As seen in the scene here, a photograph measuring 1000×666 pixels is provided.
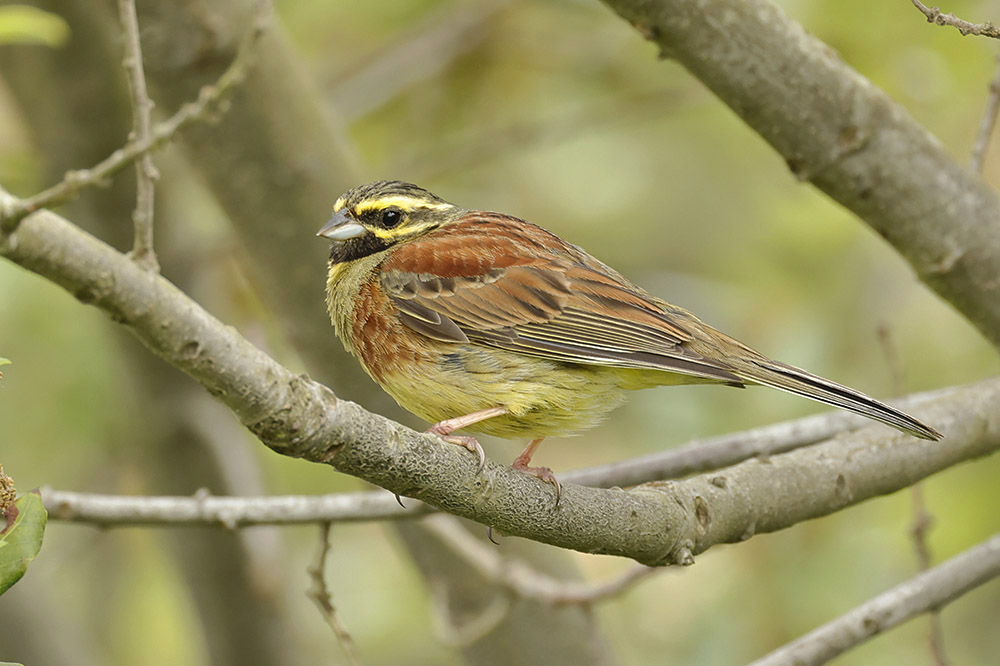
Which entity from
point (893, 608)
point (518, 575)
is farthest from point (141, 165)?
point (518, 575)

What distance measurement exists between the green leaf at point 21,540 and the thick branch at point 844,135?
228 cm

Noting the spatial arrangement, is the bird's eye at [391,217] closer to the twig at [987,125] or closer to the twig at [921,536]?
the twig at [921,536]

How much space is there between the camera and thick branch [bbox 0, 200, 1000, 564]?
1.86 meters

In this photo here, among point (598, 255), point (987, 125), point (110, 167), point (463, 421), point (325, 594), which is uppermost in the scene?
point (598, 255)

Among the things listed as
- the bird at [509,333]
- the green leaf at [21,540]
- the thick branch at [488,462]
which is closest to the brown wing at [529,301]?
the bird at [509,333]

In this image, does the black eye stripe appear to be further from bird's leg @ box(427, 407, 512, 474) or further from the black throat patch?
bird's leg @ box(427, 407, 512, 474)

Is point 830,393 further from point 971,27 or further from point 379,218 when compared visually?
point 379,218

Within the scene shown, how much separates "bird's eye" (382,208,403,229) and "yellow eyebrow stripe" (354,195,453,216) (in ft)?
0.07

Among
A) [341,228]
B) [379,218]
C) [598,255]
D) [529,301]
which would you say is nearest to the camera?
[529,301]

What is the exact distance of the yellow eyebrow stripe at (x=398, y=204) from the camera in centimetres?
387

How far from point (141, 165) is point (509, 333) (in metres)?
1.57

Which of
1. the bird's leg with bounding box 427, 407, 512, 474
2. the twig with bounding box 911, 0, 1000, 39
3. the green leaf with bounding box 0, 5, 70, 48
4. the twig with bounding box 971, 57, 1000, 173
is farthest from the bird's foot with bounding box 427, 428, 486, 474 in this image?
the twig with bounding box 971, 57, 1000, 173

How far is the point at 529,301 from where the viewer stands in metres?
3.63

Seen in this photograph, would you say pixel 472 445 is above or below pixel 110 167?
below
